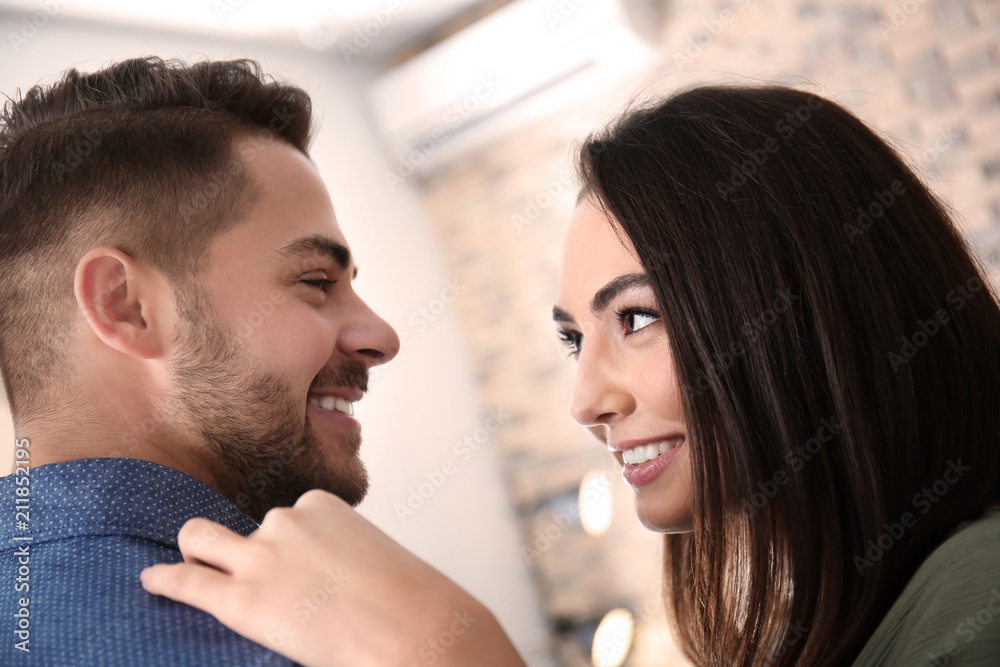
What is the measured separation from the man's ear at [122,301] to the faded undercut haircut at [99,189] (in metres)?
0.03

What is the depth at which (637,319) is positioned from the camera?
1.38m

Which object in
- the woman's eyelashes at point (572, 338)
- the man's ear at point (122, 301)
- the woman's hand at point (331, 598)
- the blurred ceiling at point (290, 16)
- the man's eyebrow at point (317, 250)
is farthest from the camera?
the blurred ceiling at point (290, 16)

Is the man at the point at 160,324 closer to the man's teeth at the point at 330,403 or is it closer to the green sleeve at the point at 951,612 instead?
the man's teeth at the point at 330,403

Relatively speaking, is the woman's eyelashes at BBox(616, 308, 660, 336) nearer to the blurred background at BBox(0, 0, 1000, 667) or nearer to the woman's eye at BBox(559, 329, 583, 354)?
the woman's eye at BBox(559, 329, 583, 354)

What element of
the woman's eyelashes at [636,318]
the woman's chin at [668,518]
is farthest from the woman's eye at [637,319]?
the woman's chin at [668,518]

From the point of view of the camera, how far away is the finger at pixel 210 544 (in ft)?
2.75

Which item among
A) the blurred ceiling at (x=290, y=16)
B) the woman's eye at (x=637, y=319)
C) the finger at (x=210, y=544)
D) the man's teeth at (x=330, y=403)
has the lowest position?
the finger at (x=210, y=544)

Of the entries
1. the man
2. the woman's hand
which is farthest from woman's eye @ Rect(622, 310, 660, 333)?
the woman's hand

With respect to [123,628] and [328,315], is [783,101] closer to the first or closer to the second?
Result: [328,315]

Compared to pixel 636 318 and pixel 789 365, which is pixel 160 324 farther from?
pixel 789 365

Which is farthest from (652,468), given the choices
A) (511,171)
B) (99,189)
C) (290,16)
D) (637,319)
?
(511,171)

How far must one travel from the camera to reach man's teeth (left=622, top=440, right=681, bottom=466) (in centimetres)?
141

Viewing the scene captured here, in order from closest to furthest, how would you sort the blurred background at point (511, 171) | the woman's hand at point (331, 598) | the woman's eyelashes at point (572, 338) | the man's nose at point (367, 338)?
the woman's hand at point (331, 598) → the man's nose at point (367, 338) → the woman's eyelashes at point (572, 338) → the blurred background at point (511, 171)

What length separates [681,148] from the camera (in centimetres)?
139
